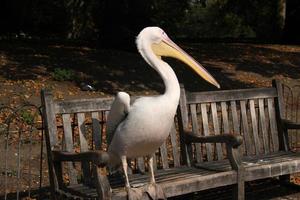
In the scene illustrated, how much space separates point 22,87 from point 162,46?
514cm

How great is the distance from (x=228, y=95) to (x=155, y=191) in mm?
1837

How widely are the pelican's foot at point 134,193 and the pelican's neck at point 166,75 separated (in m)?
0.72

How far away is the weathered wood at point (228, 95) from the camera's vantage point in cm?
558

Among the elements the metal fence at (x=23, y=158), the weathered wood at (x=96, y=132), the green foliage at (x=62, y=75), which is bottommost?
the metal fence at (x=23, y=158)

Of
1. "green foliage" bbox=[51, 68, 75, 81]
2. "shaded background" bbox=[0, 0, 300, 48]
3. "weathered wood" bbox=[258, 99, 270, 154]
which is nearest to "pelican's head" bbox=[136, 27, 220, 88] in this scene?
"weathered wood" bbox=[258, 99, 270, 154]

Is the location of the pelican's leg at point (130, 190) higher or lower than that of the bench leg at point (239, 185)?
higher

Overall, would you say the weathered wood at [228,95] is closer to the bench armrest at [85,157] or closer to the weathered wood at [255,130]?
the weathered wood at [255,130]

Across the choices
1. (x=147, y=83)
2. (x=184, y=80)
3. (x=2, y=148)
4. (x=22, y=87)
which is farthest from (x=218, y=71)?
(x=2, y=148)

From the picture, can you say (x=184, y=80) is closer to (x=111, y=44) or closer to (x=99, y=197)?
(x=111, y=44)

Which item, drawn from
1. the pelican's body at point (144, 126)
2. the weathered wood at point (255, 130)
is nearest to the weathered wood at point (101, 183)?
the pelican's body at point (144, 126)

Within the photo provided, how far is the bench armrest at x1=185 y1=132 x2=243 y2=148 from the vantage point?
188 inches

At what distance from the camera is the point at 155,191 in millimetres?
4305

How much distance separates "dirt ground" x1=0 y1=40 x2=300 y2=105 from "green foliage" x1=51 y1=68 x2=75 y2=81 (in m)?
0.07

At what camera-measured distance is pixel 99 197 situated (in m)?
4.01
